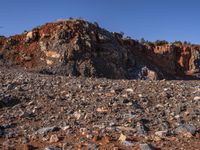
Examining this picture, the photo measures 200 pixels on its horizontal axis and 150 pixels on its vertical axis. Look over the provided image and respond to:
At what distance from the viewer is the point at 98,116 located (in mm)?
10195

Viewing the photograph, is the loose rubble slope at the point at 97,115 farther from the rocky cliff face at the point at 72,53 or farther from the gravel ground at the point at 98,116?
the rocky cliff face at the point at 72,53

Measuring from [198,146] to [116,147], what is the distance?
5.30ft

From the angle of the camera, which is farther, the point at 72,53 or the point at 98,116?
the point at 72,53

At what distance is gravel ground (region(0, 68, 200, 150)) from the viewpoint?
28.6 feet

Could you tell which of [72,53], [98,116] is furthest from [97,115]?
[72,53]

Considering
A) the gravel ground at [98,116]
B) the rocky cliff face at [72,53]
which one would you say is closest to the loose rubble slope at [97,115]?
the gravel ground at [98,116]

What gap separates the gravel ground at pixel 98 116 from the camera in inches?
343

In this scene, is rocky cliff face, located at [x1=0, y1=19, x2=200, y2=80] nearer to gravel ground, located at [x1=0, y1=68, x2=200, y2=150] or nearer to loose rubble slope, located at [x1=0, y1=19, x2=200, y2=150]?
loose rubble slope, located at [x1=0, y1=19, x2=200, y2=150]

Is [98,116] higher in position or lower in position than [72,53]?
lower

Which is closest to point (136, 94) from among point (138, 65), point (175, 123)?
point (175, 123)

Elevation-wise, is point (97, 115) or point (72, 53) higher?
point (72, 53)

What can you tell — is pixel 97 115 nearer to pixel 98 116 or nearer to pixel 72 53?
pixel 98 116

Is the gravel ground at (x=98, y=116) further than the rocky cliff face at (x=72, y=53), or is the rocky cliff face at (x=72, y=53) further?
the rocky cliff face at (x=72, y=53)

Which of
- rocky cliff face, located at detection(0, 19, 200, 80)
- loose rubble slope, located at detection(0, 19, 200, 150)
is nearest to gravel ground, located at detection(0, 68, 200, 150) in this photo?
loose rubble slope, located at detection(0, 19, 200, 150)
